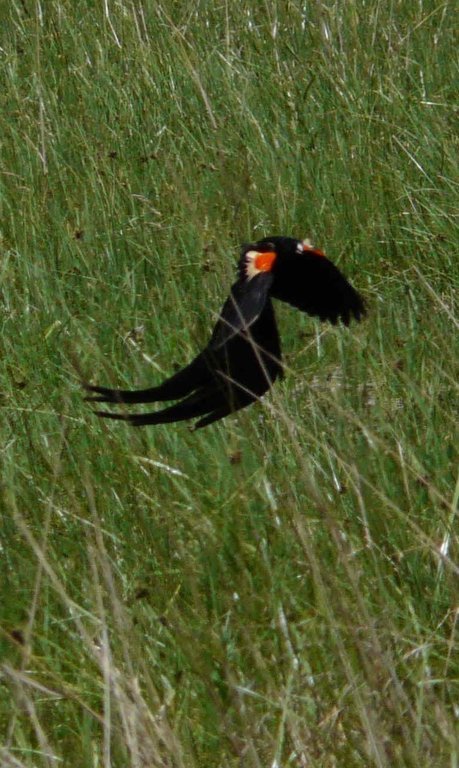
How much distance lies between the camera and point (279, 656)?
1894 millimetres

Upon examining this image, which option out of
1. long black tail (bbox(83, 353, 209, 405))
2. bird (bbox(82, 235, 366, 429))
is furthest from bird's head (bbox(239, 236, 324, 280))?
long black tail (bbox(83, 353, 209, 405))

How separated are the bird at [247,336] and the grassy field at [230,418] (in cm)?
6

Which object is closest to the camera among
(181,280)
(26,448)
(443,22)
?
(26,448)

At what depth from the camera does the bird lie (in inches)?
71.7

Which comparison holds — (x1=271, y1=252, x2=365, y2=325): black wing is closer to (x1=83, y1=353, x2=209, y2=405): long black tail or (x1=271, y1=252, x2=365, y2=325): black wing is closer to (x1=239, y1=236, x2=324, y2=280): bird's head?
(x1=239, y1=236, x2=324, y2=280): bird's head

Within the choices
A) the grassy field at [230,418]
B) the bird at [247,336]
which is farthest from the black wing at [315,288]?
the grassy field at [230,418]

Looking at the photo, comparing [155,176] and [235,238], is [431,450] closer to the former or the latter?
[235,238]

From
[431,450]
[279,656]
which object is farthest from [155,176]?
[279,656]

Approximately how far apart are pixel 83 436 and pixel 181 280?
0.74 meters

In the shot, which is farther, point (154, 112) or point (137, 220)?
point (154, 112)

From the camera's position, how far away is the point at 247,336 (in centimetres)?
181

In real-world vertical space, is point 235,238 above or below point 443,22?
below

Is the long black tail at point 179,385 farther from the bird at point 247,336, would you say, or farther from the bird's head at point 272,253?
the bird's head at point 272,253

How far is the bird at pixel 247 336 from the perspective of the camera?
71.7 inches
